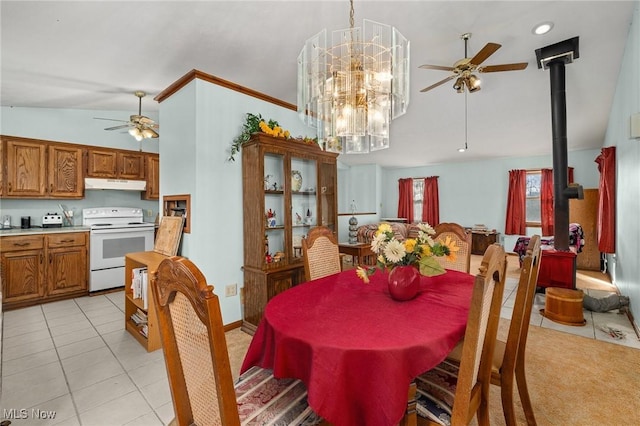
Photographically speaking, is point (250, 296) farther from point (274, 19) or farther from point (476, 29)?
point (476, 29)

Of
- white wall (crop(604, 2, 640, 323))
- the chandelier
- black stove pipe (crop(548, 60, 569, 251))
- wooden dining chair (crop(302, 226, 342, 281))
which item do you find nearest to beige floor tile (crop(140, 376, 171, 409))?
wooden dining chair (crop(302, 226, 342, 281))

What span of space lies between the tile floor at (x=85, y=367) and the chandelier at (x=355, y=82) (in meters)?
2.23

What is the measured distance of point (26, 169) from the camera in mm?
3748

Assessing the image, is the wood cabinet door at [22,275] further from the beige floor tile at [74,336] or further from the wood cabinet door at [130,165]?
the wood cabinet door at [130,165]

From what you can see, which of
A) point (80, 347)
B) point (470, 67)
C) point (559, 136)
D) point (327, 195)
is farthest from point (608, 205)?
point (80, 347)

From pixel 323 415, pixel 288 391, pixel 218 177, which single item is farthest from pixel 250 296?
pixel 323 415

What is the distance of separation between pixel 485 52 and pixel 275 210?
238 centimetres

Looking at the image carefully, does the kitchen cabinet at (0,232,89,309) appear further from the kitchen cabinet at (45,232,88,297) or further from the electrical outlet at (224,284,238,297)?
the electrical outlet at (224,284,238,297)

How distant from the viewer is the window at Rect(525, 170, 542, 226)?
6.79 meters

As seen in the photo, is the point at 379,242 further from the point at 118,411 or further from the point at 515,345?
the point at 118,411

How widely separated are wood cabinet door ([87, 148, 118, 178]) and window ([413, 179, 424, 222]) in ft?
24.5

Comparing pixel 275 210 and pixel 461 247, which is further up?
pixel 275 210

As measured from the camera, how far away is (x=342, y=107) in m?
1.97

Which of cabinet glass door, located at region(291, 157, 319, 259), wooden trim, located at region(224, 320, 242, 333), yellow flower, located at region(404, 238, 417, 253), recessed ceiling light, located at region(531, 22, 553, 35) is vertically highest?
recessed ceiling light, located at region(531, 22, 553, 35)
